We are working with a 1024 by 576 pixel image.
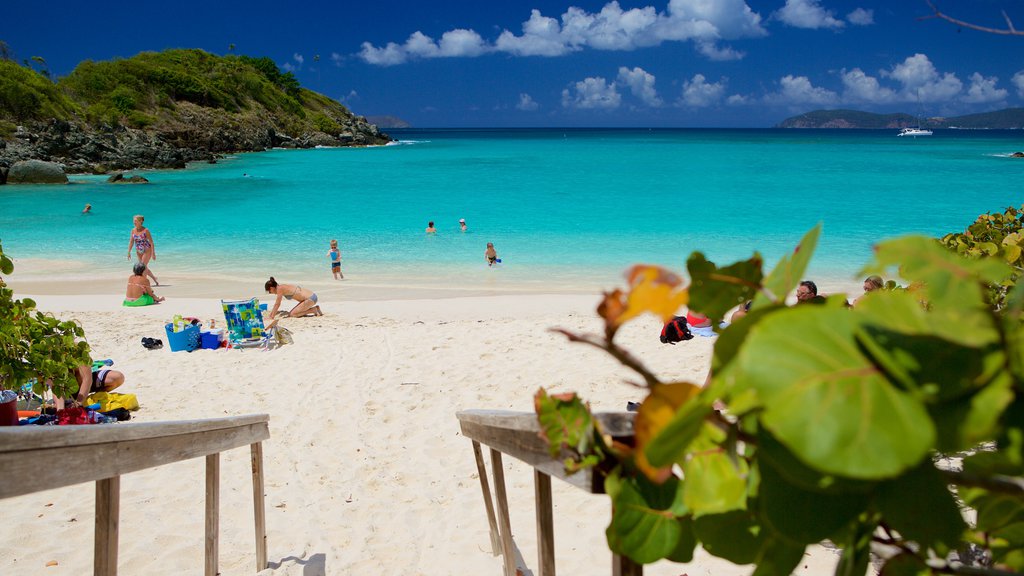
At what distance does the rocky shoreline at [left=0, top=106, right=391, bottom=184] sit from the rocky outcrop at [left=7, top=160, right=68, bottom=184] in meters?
0.24

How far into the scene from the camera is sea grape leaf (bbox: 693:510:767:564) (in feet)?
1.82

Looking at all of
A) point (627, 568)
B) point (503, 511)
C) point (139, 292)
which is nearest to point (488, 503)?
point (503, 511)

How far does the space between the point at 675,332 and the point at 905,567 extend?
312 inches

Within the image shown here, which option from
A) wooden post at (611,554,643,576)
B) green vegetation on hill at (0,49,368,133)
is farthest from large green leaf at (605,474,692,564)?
green vegetation on hill at (0,49,368,133)

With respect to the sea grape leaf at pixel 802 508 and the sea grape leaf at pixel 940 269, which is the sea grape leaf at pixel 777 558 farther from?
the sea grape leaf at pixel 940 269

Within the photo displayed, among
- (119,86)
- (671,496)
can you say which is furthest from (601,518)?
(119,86)

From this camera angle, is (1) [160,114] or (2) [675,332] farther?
(1) [160,114]

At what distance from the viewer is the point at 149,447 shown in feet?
6.51

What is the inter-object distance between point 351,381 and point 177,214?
21.6 m

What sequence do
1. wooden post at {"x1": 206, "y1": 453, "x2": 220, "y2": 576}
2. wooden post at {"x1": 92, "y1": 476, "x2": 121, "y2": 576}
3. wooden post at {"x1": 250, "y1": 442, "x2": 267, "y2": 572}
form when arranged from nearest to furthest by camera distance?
wooden post at {"x1": 92, "y1": 476, "x2": 121, "y2": 576} → wooden post at {"x1": 206, "y1": 453, "x2": 220, "y2": 576} → wooden post at {"x1": 250, "y1": 442, "x2": 267, "y2": 572}

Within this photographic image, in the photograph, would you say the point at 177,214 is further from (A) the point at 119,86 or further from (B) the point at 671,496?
(A) the point at 119,86

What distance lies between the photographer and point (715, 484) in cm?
53

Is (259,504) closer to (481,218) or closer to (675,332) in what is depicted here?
(675,332)

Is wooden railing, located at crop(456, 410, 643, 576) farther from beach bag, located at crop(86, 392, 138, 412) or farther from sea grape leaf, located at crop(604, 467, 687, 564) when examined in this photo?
beach bag, located at crop(86, 392, 138, 412)
